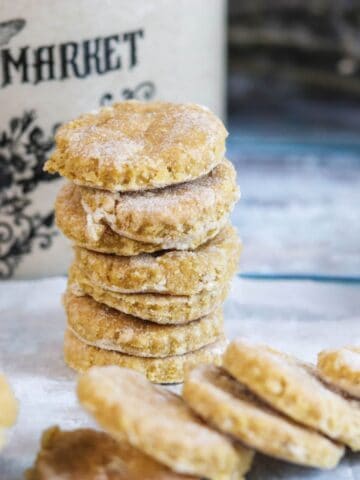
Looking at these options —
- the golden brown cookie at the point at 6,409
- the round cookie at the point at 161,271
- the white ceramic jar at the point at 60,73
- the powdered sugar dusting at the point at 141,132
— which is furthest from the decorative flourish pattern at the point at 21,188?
the golden brown cookie at the point at 6,409

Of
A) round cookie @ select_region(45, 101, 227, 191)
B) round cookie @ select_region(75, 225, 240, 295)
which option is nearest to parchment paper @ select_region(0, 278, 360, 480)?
round cookie @ select_region(75, 225, 240, 295)

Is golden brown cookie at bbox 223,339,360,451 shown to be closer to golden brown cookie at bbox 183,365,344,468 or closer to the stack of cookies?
golden brown cookie at bbox 183,365,344,468

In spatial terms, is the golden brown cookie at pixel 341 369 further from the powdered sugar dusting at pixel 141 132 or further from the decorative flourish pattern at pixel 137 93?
the decorative flourish pattern at pixel 137 93

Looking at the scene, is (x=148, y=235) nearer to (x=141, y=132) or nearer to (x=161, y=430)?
(x=141, y=132)

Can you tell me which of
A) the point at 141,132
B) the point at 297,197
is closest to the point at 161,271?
the point at 141,132

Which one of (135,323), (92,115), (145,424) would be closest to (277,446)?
(145,424)
